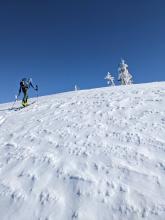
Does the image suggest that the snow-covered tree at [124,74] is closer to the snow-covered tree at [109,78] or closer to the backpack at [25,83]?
the snow-covered tree at [109,78]

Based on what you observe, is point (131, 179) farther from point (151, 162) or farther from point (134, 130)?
point (134, 130)

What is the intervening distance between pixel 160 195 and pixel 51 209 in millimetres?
2177

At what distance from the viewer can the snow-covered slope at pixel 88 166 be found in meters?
4.64

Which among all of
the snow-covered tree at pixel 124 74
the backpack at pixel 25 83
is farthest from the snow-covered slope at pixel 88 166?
the snow-covered tree at pixel 124 74

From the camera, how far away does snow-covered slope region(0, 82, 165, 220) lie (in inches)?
183

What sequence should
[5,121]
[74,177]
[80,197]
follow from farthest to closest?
[5,121], [74,177], [80,197]

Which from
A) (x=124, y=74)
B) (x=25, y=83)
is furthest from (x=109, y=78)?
(x=25, y=83)

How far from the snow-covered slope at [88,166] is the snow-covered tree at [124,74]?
41.4 meters

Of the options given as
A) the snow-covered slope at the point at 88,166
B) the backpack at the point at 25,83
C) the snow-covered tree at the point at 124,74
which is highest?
the snow-covered tree at the point at 124,74

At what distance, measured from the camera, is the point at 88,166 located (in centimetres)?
598

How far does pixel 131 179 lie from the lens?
17.1ft

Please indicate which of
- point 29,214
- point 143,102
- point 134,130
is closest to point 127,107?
point 143,102

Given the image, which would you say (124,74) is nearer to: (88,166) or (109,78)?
(109,78)

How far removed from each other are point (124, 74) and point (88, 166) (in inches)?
1842
